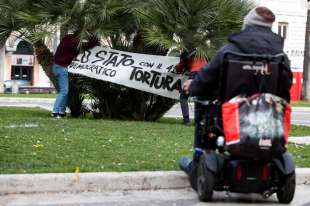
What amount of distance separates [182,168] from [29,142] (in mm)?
2672

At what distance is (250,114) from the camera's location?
575 cm

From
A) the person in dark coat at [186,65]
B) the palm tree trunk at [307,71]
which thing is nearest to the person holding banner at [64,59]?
the person in dark coat at [186,65]

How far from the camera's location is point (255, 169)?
592 centimetres

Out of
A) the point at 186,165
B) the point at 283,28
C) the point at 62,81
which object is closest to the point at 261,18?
the point at 186,165

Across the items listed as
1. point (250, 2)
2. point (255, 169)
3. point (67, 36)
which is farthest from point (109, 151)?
point (250, 2)

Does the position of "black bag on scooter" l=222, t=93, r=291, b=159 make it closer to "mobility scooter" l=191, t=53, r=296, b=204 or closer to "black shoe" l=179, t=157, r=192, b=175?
"mobility scooter" l=191, t=53, r=296, b=204

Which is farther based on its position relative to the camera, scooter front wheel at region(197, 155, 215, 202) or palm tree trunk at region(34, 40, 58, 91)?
palm tree trunk at region(34, 40, 58, 91)

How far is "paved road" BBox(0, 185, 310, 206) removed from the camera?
20.1 ft

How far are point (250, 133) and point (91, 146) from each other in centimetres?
338

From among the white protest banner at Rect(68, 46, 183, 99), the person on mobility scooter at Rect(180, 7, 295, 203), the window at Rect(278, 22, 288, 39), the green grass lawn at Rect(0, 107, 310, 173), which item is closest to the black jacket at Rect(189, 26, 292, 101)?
the person on mobility scooter at Rect(180, 7, 295, 203)

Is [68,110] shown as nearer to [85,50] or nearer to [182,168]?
[85,50]

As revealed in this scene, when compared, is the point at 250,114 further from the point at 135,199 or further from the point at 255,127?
the point at 135,199

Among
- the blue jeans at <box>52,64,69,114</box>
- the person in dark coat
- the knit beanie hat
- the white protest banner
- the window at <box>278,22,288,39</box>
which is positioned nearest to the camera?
the knit beanie hat

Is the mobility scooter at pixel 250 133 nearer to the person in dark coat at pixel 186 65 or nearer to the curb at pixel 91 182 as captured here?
the curb at pixel 91 182
